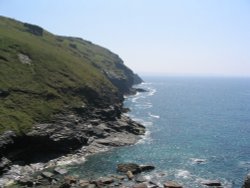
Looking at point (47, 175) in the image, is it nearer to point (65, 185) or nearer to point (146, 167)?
point (65, 185)

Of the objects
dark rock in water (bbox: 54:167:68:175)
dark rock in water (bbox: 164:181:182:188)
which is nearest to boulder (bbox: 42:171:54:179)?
dark rock in water (bbox: 54:167:68:175)

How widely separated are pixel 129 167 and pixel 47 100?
163 feet

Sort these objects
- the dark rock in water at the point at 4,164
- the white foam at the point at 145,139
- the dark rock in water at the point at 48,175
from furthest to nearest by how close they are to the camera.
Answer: the white foam at the point at 145,139 → the dark rock in water at the point at 4,164 → the dark rock in water at the point at 48,175

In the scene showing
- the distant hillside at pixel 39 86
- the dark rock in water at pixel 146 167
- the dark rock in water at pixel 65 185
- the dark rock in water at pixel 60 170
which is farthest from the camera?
the distant hillside at pixel 39 86

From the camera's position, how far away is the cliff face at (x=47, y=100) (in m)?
103

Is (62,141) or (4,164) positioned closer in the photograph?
(4,164)

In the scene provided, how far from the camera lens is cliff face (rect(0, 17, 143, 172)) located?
337 feet

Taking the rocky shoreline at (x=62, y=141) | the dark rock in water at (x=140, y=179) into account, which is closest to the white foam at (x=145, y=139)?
the rocky shoreline at (x=62, y=141)

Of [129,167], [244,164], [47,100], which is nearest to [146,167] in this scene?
[129,167]

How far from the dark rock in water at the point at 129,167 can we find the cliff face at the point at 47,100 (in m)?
21.6

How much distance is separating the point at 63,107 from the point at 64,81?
2309 centimetres

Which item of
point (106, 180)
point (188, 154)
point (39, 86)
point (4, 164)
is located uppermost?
point (39, 86)

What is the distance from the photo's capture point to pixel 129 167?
8888 cm

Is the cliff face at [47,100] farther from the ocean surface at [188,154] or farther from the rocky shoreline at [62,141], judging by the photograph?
the ocean surface at [188,154]
